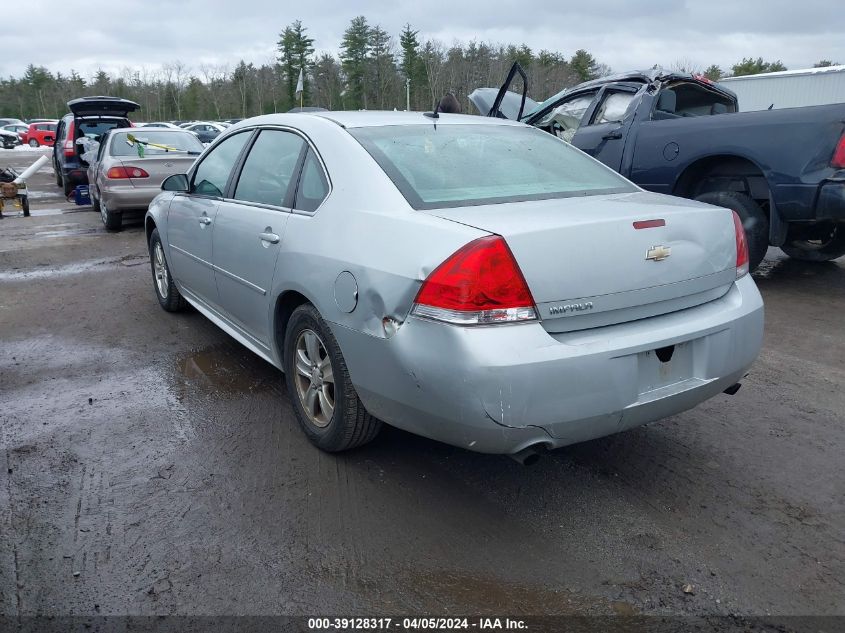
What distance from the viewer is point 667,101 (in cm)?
718

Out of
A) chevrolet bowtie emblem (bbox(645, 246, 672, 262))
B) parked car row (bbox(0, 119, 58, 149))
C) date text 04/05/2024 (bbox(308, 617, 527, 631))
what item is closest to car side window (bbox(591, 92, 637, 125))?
chevrolet bowtie emblem (bbox(645, 246, 672, 262))

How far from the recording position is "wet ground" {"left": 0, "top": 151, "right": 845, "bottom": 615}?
236 centimetres

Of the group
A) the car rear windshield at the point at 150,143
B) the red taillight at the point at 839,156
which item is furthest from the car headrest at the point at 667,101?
the car rear windshield at the point at 150,143

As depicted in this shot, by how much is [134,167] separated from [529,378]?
372 inches

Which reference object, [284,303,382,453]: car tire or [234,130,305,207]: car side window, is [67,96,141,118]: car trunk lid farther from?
[284,303,382,453]: car tire

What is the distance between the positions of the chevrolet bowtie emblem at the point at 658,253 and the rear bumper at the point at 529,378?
24 centimetres

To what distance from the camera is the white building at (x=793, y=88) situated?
22.4 metres

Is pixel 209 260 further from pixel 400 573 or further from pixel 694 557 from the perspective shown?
pixel 694 557

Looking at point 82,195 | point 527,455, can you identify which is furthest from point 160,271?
point 82,195

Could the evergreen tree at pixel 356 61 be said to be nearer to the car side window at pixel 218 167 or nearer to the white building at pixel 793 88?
the white building at pixel 793 88

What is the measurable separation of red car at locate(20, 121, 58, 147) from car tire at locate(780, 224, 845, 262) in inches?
1730

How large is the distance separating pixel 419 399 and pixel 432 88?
2172 inches

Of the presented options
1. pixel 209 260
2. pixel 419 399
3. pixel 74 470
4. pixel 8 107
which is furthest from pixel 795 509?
pixel 8 107

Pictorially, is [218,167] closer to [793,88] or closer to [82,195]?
[82,195]
